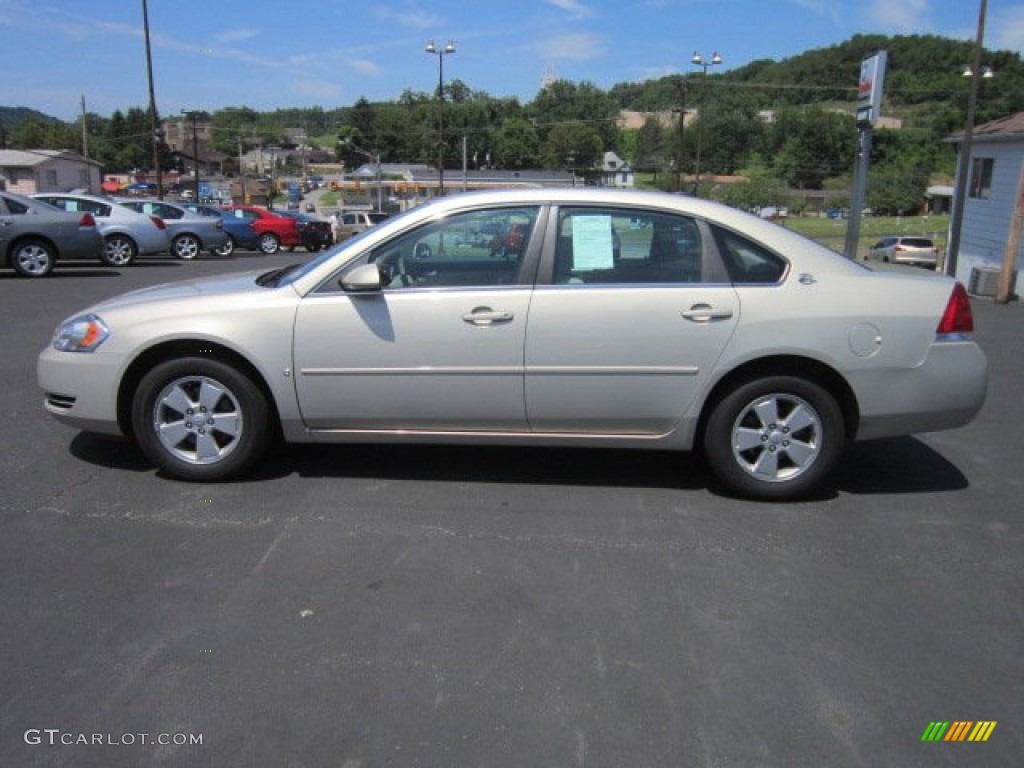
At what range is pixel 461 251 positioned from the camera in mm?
4492

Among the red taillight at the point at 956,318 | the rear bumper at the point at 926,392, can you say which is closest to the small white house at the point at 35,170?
the rear bumper at the point at 926,392

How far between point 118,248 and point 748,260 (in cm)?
1671

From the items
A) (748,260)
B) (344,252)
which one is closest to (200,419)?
(344,252)

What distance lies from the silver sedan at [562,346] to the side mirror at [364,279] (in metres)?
0.02

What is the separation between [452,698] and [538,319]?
2.06m

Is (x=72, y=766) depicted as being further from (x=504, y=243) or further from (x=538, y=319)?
(x=504, y=243)

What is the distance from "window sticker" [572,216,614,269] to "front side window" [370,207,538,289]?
0.23 m

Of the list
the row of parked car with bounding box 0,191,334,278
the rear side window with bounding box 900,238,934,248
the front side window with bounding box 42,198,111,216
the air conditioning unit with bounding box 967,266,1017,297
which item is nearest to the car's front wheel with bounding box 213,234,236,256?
the row of parked car with bounding box 0,191,334,278

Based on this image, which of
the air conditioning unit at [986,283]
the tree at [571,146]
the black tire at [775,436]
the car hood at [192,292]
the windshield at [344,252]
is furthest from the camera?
Result: the tree at [571,146]

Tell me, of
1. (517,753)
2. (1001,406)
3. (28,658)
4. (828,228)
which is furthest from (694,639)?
(828,228)

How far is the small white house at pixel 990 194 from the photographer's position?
62.7 feet

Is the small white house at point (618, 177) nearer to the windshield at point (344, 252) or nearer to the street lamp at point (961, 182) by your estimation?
the windshield at point (344, 252)

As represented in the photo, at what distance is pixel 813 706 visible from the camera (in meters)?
2.70
